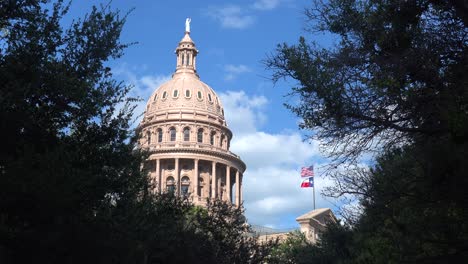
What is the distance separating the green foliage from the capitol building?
78078mm

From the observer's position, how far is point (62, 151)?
513 inches

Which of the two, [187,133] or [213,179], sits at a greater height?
[187,133]

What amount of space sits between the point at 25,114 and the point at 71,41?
2898mm

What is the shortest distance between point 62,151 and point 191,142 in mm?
87535

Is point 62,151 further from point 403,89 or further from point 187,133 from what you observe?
point 187,133

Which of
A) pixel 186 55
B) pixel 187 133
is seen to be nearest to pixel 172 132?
pixel 187 133

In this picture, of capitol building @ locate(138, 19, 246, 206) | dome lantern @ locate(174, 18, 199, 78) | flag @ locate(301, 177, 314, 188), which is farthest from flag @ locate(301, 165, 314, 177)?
dome lantern @ locate(174, 18, 199, 78)

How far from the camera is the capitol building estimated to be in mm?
98250

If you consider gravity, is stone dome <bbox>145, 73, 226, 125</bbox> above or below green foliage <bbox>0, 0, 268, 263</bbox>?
above

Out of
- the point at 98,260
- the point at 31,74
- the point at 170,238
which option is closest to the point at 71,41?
the point at 31,74

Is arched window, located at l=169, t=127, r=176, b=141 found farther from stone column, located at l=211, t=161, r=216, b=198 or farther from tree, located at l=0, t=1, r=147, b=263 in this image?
tree, located at l=0, t=1, r=147, b=263

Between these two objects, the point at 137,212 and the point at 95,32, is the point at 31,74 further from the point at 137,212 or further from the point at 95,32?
the point at 137,212

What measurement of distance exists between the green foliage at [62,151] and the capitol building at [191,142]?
7808cm

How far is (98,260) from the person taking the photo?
1368cm
